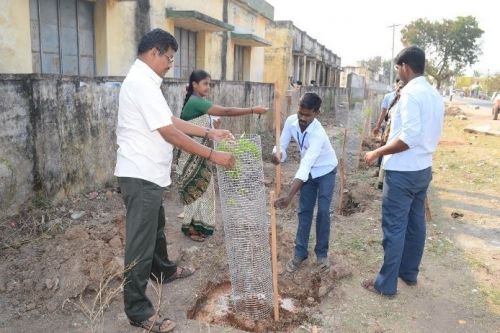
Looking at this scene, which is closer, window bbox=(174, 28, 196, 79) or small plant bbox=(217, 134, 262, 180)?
small plant bbox=(217, 134, 262, 180)

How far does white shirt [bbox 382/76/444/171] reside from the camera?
10.3ft

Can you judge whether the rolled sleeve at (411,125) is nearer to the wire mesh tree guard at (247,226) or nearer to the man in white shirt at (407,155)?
the man in white shirt at (407,155)

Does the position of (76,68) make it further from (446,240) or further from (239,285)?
(446,240)

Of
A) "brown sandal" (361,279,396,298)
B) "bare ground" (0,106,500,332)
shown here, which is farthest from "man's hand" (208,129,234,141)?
"brown sandal" (361,279,396,298)

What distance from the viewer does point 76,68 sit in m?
7.60

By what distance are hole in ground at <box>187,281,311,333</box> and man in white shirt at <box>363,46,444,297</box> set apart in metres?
0.78

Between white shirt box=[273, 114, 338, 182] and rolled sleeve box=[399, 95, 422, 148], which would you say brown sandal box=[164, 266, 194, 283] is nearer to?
white shirt box=[273, 114, 338, 182]

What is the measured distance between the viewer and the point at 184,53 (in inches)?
437

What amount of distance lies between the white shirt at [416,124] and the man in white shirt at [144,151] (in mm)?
1391

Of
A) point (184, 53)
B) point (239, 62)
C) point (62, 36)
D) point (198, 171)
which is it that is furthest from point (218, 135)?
point (239, 62)

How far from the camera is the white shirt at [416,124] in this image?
3.15 metres

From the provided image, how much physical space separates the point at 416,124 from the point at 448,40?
39.8 meters

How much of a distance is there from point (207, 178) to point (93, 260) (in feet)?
4.21

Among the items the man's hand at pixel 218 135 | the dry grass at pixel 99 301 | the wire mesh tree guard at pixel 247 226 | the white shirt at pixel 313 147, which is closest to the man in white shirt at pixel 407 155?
the white shirt at pixel 313 147
